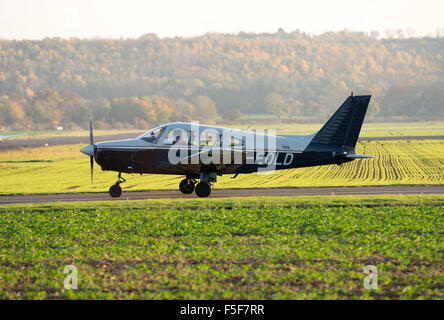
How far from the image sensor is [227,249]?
15133 mm

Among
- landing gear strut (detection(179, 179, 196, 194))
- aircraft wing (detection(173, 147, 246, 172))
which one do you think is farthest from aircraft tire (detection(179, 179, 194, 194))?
aircraft wing (detection(173, 147, 246, 172))

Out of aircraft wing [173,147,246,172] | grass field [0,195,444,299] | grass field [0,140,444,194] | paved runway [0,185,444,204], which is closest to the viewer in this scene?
grass field [0,195,444,299]

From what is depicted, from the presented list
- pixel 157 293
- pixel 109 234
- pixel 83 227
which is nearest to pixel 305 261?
pixel 157 293

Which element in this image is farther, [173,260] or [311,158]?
[311,158]

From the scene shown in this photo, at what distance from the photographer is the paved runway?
26.1 meters

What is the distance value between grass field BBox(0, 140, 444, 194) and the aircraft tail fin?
5.70 metres

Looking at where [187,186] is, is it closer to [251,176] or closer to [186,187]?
[186,187]

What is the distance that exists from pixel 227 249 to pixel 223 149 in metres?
9.21

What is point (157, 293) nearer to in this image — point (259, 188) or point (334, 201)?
point (334, 201)

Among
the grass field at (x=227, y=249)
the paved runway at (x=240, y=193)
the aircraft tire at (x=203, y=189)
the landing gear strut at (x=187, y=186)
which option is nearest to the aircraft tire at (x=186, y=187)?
the landing gear strut at (x=187, y=186)

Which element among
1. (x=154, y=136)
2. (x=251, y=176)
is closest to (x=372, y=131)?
(x=251, y=176)

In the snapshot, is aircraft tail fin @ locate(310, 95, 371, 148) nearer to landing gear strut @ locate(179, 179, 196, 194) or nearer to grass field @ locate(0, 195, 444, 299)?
grass field @ locate(0, 195, 444, 299)
